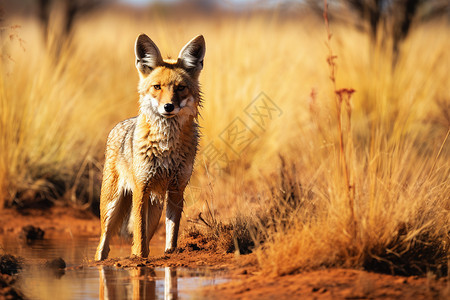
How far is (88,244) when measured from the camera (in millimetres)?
7551

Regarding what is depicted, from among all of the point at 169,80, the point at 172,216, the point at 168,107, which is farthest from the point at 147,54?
the point at 172,216

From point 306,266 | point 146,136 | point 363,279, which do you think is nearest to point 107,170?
point 146,136

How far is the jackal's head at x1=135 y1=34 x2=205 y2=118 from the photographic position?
225 inches

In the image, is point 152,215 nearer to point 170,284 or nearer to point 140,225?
point 140,225

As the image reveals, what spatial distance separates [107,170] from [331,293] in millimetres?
3147

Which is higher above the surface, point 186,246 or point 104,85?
point 104,85

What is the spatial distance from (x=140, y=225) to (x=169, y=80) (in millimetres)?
1307

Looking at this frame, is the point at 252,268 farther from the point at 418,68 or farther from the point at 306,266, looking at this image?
the point at 418,68

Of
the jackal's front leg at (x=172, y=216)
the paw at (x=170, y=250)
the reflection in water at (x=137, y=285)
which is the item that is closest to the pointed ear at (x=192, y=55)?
the jackal's front leg at (x=172, y=216)

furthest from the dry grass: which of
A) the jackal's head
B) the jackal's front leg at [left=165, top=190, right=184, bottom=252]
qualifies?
the jackal's head

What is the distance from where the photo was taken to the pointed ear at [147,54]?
19.7ft

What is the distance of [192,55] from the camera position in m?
6.14

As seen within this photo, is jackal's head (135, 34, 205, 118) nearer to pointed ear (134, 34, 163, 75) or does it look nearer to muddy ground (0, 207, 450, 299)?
pointed ear (134, 34, 163, 75)

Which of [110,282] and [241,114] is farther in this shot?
[241,114]
